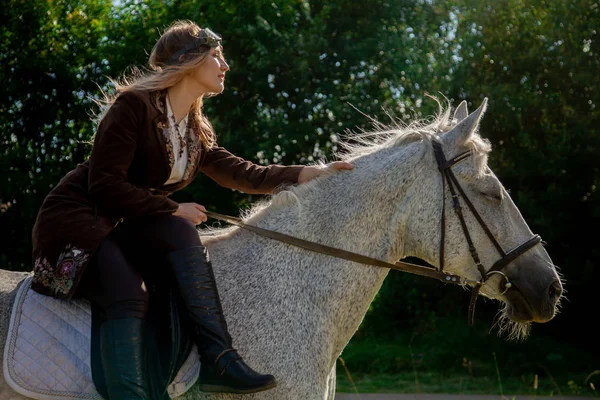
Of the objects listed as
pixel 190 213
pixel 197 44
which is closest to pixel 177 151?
pixel 190 213

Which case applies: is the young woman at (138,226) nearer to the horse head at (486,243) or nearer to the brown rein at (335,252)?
the brown rein at (335,252)

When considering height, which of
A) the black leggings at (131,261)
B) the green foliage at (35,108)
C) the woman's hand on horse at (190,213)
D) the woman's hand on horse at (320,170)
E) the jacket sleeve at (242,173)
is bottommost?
the green foliage at (35,108)

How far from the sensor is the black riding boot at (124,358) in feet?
9.11

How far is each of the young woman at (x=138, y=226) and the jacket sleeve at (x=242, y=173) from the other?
1.38ft

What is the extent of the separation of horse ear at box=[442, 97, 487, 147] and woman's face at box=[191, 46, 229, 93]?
3.43ft

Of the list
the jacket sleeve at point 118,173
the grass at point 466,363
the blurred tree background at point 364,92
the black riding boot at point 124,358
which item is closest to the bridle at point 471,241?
the jacket sleeve at point 118,173

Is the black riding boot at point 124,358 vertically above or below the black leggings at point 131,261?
below

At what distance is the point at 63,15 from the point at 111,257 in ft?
42.1

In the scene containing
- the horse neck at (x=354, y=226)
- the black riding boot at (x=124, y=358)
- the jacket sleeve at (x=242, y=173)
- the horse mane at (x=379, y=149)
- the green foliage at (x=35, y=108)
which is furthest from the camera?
the green foliage at (x=35, y=108)

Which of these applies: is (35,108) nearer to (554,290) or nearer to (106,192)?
(106,192)

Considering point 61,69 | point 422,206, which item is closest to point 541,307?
point 422,206

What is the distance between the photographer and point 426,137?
11.2 ft

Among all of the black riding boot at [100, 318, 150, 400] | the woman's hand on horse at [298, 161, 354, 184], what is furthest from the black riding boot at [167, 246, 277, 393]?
the woman's hand on horse at [298, 161, 354, 184]

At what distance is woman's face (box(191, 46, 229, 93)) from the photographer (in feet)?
10.8
